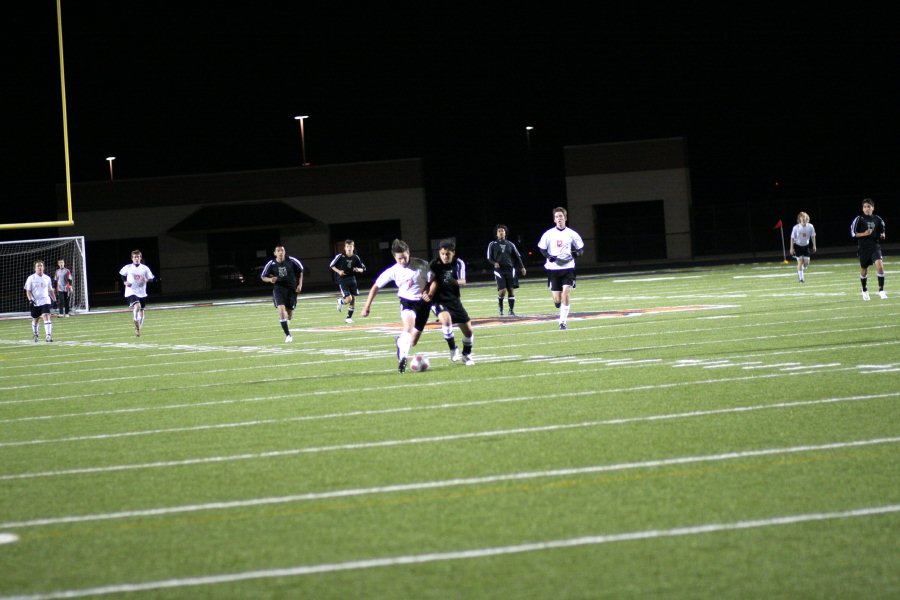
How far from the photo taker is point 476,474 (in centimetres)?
828

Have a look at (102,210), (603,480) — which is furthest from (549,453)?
(102,210)

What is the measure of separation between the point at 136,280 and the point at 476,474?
2209 centimetres

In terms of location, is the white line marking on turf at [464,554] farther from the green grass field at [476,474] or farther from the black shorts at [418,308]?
the black shorts at [418,308]

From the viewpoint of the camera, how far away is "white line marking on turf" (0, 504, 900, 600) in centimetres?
581

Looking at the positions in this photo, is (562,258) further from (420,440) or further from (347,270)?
(420,440)

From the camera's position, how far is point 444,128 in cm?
6850

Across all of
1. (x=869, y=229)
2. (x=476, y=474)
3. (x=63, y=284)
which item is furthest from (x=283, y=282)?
(x=63, y=284)

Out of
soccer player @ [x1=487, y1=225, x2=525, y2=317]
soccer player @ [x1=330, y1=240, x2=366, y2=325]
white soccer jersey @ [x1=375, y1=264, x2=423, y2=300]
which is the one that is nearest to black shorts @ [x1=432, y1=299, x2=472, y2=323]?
white soccer jersey @ [x1=375, y1=264, x2=423, y2=300]

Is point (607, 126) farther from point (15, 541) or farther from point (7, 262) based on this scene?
point (15, 541)

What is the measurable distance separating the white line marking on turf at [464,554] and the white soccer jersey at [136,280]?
23295 millimetres

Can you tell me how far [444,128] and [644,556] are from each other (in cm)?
6347

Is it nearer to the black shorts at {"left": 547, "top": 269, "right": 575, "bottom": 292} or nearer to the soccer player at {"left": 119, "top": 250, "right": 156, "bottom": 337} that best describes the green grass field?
the black shorts at {"left": 547, "top": 269, "right": 575, "bottom": 292}

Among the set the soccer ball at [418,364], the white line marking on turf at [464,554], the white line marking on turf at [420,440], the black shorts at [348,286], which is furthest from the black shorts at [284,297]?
the white line marking on turf at [464,554]

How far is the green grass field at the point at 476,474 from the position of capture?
19.1 feet
